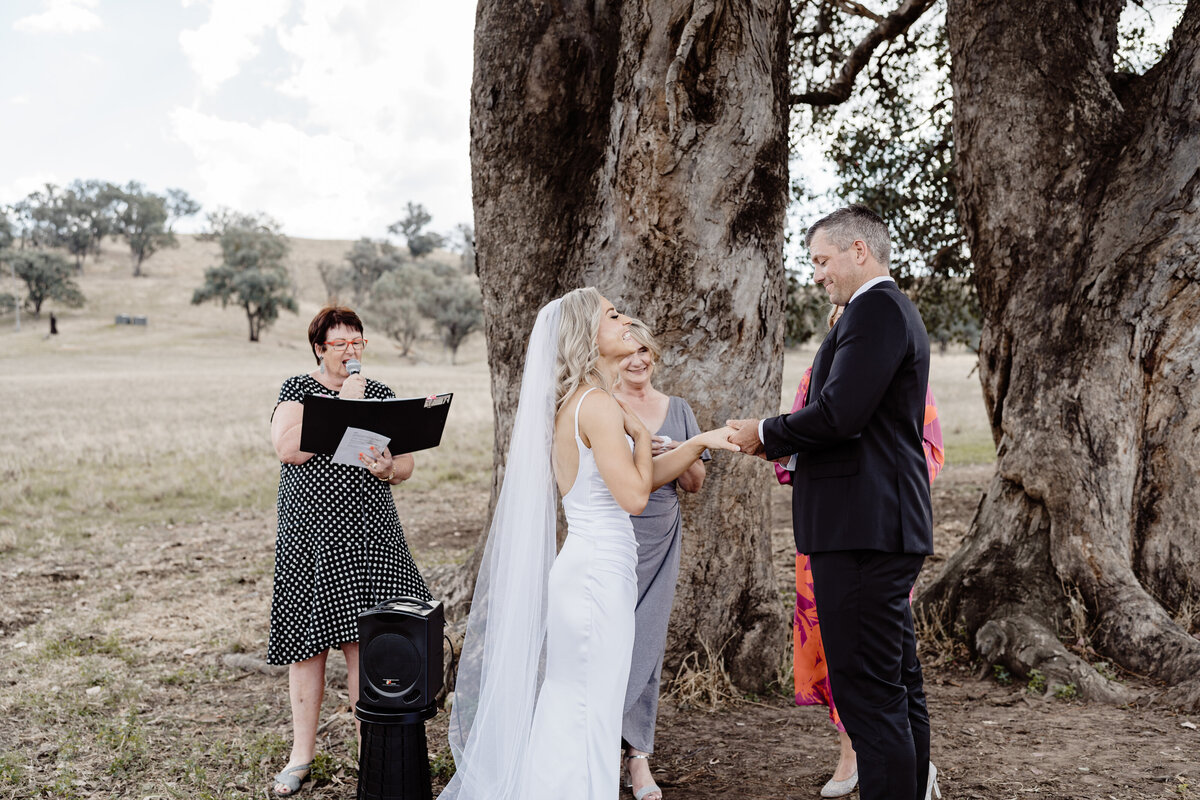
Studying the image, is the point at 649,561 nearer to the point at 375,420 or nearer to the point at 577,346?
the point at 577,346

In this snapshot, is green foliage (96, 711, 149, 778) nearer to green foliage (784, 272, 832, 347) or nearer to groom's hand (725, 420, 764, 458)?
groom's hand (725, 420, 764, 458)

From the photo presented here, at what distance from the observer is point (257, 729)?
5590 mm

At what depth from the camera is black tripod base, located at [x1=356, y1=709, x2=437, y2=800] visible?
402cm

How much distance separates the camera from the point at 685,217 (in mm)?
5461

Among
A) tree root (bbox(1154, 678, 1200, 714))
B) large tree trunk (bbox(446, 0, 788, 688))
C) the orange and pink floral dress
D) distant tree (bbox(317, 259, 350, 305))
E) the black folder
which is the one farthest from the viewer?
distant tree (bbox(317, 259, 350, 305))

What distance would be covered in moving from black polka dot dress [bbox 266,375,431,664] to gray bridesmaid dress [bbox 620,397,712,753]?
4.41 feet

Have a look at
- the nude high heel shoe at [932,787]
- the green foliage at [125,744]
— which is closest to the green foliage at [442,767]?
the green foliage at [125,744]

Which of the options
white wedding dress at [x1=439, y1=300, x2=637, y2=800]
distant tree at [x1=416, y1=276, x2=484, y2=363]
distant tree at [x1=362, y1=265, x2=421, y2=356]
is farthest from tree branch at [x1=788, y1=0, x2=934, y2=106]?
distant tree at [x1=362, y1=265, x2=421, y2=356]

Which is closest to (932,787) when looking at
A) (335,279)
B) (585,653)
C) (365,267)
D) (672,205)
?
(585,653)

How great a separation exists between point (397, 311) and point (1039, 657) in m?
62.5

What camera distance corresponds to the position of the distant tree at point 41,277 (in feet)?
228

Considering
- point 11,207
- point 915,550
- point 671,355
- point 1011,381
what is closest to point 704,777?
point 915,550

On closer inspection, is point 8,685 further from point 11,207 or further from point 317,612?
point 11,207

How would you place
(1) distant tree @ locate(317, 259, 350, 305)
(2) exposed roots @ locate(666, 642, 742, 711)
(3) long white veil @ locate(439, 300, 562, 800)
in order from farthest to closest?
1. (1) distant tree @ locate(317, 259, 350, 305)
2. (2) exposed roots @ locate(666, 642, 742, 711)
3. (3) long white veil @ locate(439, 300, 562, 800)
